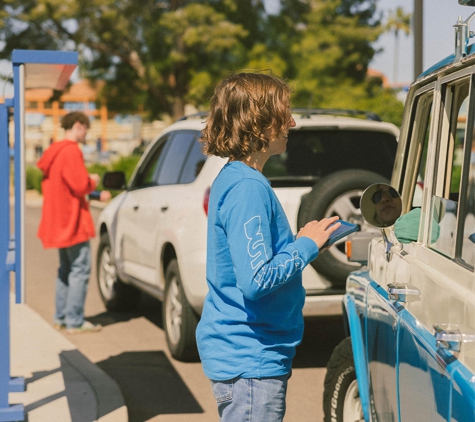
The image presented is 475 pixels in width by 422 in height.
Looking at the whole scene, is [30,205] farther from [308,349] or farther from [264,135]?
[264,135]

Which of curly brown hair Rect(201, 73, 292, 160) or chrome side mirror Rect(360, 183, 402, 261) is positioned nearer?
curly brown hair Rect(201, 73, 292, 160)

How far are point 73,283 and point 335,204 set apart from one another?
2.70 metres

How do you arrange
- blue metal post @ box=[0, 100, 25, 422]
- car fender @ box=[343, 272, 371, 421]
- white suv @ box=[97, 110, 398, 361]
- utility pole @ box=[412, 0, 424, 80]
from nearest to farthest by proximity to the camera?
car fender @ box=[343, 272, 371, 421], blue metal post @ box=[0, 100, 25, 422], white suv @ box=[97, 110, 398, 361], utility pole @ box=[412, 0, 424, 80]

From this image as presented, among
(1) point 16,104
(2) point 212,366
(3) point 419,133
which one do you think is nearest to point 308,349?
(1) point 16,104

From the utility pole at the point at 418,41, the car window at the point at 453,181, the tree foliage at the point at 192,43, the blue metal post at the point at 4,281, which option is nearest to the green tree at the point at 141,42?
the tree foliage at the point at 192,43

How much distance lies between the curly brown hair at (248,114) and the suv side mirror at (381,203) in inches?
17.0

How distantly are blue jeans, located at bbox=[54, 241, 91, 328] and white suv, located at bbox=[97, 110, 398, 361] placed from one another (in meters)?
0.48

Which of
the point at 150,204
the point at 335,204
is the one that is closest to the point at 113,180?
the point at 150,204

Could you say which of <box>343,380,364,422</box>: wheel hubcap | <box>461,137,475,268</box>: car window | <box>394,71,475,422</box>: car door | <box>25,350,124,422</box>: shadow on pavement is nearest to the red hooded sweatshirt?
<box>25,350,124,422</box>: shadow on pavement

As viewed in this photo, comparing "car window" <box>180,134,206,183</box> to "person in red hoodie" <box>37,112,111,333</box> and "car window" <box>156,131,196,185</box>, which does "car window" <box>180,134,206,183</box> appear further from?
"person in red hoodie" <box>37,112,111,333</box>

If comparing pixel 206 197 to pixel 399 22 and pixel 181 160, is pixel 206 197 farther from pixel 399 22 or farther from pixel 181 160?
pixel 399 22

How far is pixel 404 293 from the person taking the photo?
8.79ft

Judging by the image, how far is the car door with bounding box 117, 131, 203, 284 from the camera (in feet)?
22.2

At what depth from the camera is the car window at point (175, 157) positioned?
675cm
